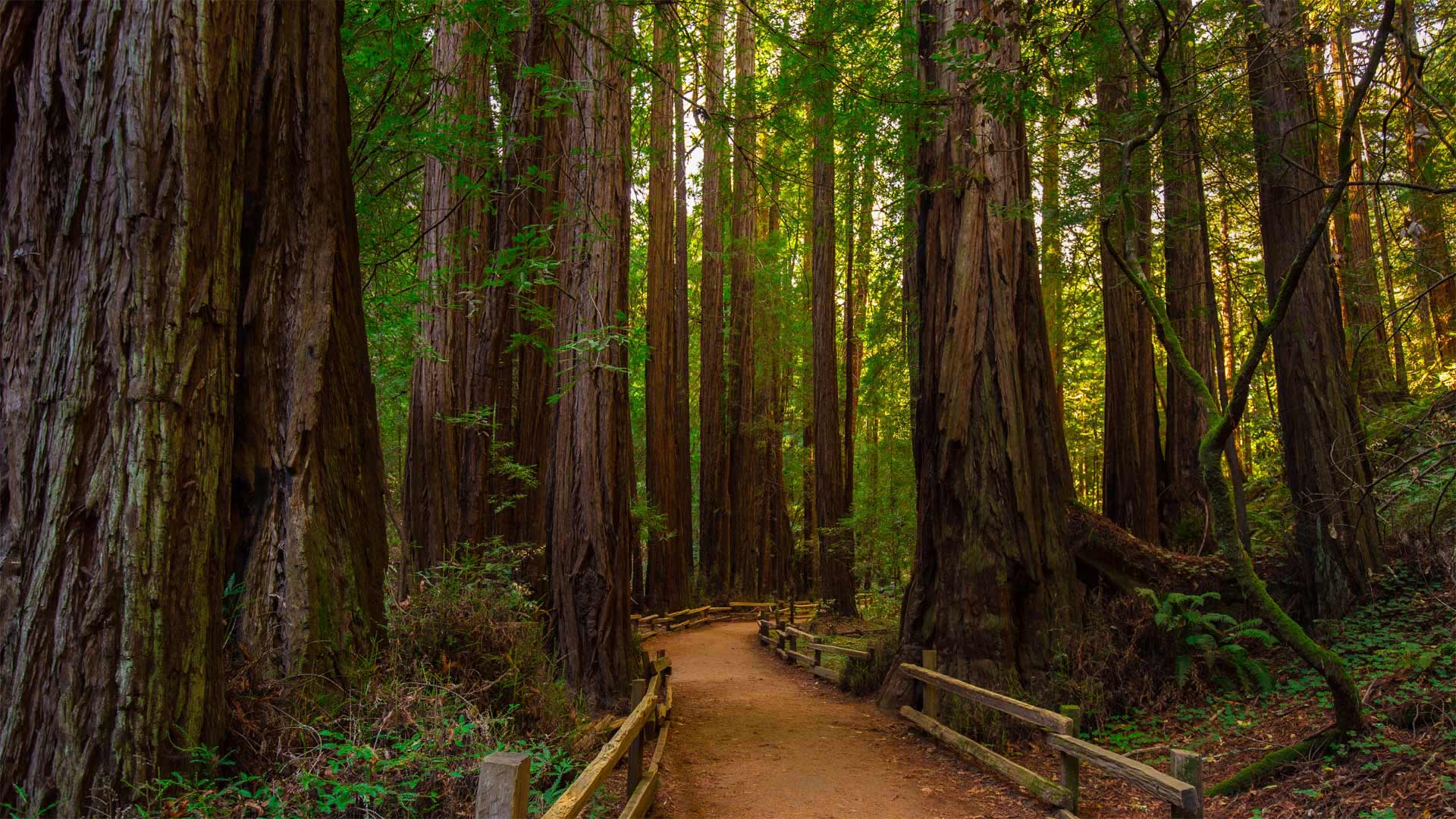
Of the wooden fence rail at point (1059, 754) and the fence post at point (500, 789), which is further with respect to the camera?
the wooden fence rail at point (1059, 754)

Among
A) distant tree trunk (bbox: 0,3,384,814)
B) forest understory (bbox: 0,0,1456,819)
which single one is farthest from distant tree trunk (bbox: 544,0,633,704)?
distant tree trunk (bbox: 0,3,384,814)

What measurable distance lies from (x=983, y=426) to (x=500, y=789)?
731 cm

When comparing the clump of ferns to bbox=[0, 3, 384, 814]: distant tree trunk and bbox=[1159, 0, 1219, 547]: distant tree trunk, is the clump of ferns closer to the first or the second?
bbox=[1159, 0, 1219, 547]: distant tree trunk

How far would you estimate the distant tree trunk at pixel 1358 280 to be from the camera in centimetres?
1017

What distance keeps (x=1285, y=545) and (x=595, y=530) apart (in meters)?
8.00

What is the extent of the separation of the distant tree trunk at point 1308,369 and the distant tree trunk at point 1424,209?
950 mm

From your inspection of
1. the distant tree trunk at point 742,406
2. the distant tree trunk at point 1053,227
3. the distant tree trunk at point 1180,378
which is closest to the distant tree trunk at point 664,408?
the distant tree trunk at point 742,406

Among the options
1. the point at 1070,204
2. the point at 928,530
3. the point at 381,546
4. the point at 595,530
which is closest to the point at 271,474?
the point at 381,546

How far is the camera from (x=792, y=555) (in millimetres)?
26016

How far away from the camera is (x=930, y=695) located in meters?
8.66

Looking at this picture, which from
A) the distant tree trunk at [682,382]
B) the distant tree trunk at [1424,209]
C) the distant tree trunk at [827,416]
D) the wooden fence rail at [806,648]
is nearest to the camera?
the distant tree trunk at [1424,209]

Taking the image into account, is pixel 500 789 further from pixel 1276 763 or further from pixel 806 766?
pixel 1276 763

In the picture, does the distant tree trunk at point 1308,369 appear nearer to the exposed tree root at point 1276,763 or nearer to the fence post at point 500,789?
the exposed tree root at point 1276,763

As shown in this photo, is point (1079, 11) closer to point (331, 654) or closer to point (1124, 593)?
point (1124, 593)
